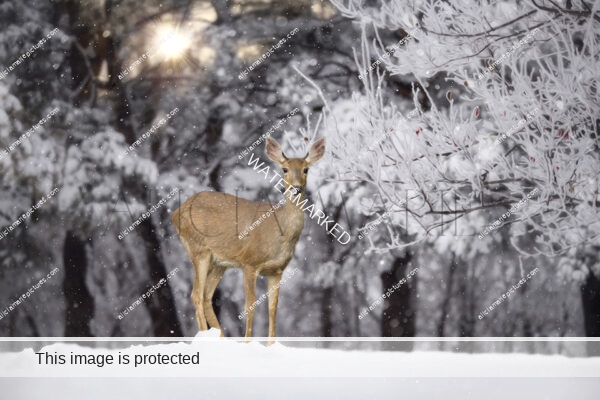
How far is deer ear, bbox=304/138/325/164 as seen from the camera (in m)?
4.57

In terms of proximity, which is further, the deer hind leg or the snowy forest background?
the snowy forest background

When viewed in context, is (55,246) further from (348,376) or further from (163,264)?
(348,376)

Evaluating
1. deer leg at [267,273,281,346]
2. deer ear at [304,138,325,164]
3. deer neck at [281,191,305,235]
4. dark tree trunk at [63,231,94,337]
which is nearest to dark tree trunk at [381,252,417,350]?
deer leg at [267,273,281,346]

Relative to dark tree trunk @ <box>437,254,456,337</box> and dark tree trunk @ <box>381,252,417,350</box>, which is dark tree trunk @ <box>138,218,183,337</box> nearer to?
dark tree trunk @ <box>381,252,417,350</box>

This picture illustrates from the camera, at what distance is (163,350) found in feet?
16.8

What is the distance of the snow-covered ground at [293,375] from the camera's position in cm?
462

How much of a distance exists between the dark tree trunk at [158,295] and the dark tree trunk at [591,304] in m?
2.80

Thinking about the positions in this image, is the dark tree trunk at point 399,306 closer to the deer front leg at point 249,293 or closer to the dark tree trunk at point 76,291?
the deer front leg at point 249,293

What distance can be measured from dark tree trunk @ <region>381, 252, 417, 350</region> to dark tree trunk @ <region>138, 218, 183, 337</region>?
147cm

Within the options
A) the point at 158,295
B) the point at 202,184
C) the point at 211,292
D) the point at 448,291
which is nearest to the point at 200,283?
the point at 211,292

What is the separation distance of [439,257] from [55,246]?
2675mm

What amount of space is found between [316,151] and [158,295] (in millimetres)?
1689

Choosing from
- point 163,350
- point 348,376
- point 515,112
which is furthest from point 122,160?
point 515,112

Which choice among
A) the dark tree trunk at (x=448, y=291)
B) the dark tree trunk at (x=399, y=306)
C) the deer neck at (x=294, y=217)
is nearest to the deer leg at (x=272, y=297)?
the deer neck at (x=294, y=217)
